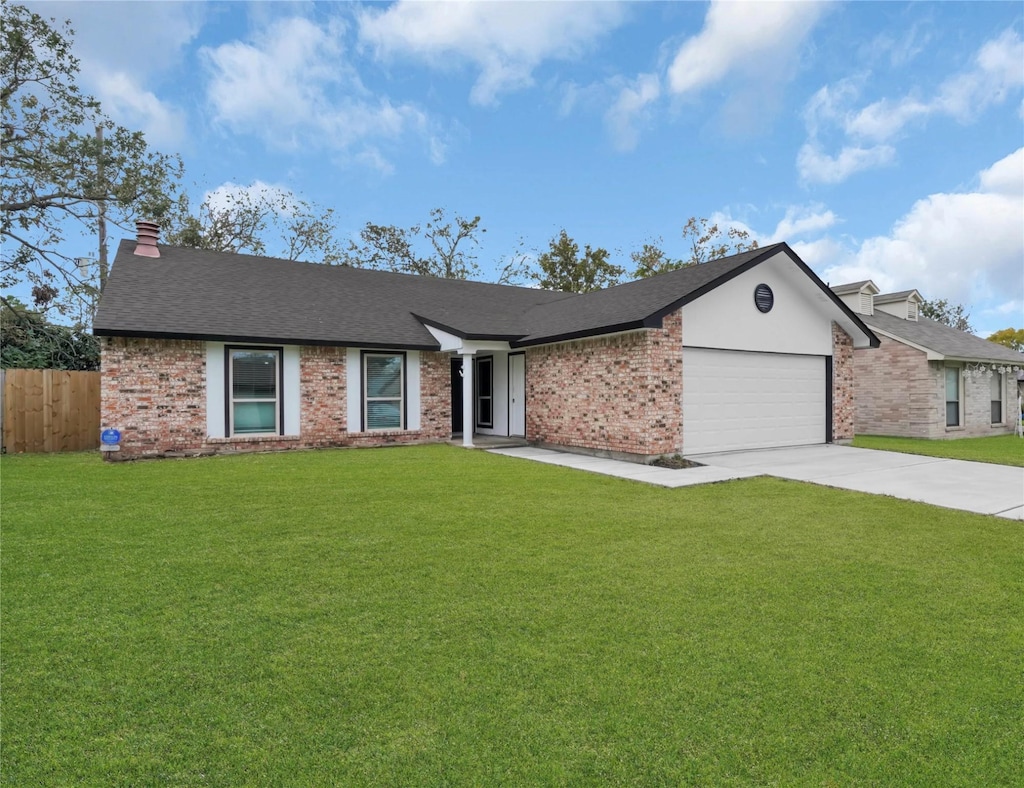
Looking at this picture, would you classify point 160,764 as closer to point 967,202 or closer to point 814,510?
point 814,510

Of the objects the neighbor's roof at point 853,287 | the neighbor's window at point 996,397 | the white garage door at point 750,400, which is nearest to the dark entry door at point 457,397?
the white garage door at point 750,400

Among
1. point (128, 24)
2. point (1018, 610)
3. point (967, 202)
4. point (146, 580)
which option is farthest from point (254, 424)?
point (967, 202)

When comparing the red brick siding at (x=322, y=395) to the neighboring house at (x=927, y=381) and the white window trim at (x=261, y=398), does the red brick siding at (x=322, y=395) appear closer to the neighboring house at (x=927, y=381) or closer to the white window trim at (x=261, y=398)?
the white window trim at (x=261, y=398)

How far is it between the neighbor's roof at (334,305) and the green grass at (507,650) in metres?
6.05

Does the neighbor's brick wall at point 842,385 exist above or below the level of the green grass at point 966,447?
above

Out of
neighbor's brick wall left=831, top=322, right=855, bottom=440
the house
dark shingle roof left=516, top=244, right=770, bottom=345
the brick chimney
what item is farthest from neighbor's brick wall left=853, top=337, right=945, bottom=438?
the brick chimney

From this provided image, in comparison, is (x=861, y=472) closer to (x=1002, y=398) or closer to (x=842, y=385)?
(x=842, y=385)

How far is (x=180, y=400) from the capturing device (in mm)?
11820

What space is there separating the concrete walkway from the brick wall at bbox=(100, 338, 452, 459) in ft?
13.5

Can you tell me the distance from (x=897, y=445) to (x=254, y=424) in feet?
51.4

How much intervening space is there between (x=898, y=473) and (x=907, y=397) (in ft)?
32.4

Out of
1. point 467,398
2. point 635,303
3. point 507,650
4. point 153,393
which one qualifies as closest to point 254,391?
point 153,393

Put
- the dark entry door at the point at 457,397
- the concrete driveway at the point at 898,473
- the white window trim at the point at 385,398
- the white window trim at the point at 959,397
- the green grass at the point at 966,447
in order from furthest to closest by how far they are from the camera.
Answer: the white window trim at the point at 959,397, the dark entry door at the point at 457,397, the white window trim at the point at 385,398, the green grass at the point at 966,447, the concrete driveway at the point at 898,473

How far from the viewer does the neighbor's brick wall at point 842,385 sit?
575 inches
